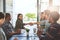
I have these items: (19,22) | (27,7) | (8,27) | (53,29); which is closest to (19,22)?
(19,22)

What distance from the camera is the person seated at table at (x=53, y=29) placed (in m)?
3.34

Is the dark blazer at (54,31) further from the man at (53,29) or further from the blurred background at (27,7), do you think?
the blurred background at (27,7)

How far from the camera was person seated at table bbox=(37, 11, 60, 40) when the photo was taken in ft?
11.0

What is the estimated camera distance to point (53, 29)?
11.1 feet

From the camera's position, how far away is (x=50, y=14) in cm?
338

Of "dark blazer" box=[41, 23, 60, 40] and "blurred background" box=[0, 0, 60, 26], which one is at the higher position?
"blurred background" box=[0, 0, 60, 26]

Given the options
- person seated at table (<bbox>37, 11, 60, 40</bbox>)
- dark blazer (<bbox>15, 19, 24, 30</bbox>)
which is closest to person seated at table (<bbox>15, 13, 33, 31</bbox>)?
dark blazer (<bbox>15, 19, 24, 30</bbox>)

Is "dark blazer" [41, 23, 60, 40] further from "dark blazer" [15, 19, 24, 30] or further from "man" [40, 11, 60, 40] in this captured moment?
"dark blazer" [15, 19, 24, 30]

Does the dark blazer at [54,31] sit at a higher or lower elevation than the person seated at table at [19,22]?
lower

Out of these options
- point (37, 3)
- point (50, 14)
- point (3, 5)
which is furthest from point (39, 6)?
point (3, 5)

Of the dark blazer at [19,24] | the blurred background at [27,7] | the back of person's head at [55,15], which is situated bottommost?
the dark blazer at [19,24]

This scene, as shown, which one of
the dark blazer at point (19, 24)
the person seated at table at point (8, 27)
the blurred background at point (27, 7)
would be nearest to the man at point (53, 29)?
the blurred background at point (27, 7)

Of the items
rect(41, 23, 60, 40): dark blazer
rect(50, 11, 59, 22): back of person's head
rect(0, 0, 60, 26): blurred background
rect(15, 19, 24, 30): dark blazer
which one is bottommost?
rect(41, 23, 60, 40): dark blazer

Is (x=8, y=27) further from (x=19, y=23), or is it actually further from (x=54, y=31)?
(x=54, y=31)
